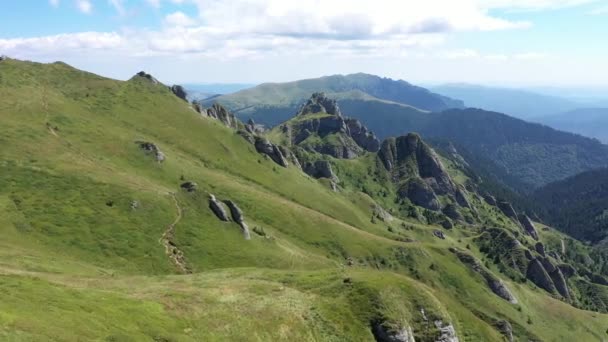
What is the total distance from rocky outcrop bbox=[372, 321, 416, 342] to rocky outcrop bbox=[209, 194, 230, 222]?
248 feet

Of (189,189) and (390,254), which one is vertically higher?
(189,189)

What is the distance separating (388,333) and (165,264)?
57.7m

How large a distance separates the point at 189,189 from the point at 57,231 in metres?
49.4

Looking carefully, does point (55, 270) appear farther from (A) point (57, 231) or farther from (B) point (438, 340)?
(B) point (438, 340)

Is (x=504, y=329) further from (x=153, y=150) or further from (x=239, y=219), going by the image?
(x=153, y=150)

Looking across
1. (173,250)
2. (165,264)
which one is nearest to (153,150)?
(173,250)

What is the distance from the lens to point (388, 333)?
264 ft

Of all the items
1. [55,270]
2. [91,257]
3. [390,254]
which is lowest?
[390,254]

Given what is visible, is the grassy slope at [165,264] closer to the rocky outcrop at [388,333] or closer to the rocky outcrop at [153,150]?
the rocky outcrop at [388,333]

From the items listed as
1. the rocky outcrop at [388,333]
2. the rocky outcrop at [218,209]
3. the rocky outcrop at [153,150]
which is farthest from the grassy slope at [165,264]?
the rocky outcrop at [153,150]

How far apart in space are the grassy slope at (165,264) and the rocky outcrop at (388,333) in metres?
1.77

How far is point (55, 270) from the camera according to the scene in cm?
7981

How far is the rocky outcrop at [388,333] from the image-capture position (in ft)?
264

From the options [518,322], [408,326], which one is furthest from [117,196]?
[518,322]
